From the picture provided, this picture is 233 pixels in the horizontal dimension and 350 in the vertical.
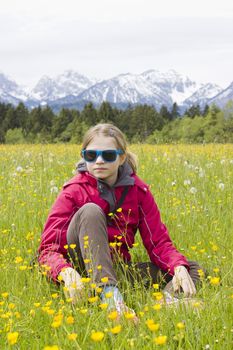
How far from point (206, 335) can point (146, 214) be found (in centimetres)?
136

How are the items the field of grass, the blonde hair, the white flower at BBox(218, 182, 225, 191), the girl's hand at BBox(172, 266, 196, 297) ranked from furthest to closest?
the white flower at BBox(218, 182, 225, 191) < the blonde hair < the girl's hand at BBox(172, 266, 196, 297) < the field of grass

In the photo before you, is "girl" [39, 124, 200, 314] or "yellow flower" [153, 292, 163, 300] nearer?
"yellow flower" [153, 292, 163, 300]

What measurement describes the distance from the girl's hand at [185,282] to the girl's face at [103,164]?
0.69 m

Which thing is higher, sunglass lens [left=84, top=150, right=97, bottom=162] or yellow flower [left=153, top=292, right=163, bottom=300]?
sunglass lens [left=84, top=150, right=97, bottom=162]

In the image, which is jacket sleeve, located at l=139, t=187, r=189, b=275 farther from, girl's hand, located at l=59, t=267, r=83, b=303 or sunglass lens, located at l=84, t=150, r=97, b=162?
girl's hand, located at l=59, t=267, r=83, b=303

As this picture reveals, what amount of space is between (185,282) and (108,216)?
0.67m

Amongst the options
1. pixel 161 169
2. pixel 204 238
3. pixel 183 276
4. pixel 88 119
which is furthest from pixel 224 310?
pixel 88 119

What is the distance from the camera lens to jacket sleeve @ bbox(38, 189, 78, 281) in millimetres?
3109

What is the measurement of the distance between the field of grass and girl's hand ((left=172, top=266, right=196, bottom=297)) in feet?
0.21

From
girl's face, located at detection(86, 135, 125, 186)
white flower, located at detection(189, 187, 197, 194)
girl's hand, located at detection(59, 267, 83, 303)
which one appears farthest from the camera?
white flower, located at detection(189, 187, 197, 194)

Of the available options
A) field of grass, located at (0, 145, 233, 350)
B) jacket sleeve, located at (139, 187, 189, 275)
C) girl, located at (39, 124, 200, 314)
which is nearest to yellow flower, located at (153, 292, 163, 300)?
field of grass, located at (0, 145, 233, 350)

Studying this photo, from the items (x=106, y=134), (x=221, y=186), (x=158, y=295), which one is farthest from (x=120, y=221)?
(x=221, y=186)

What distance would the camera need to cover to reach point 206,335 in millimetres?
2229

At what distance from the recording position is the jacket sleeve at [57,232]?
10.2 feet
